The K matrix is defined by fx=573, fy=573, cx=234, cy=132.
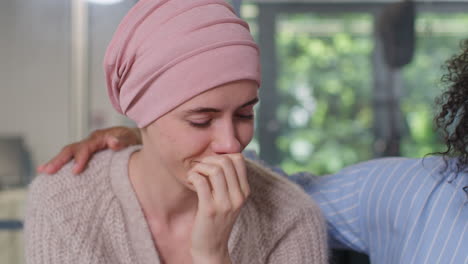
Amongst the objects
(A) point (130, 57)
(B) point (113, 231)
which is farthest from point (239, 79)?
(B) point (113, 231)

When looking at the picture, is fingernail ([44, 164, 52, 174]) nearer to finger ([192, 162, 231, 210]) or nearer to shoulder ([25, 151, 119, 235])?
shoulder ([25, 151, 119, 235])

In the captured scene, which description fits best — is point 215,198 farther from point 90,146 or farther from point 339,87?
point 339,87

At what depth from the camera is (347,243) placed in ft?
4.24

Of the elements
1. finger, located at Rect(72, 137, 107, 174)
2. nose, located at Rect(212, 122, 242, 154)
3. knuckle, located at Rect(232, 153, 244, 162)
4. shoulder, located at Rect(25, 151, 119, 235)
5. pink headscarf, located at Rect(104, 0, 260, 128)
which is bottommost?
shoulder, located at Rect(25, 151, 119, 235)

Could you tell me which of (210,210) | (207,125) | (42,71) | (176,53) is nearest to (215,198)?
(210,210)

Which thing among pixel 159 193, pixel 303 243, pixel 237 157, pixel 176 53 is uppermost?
pixel 176 53

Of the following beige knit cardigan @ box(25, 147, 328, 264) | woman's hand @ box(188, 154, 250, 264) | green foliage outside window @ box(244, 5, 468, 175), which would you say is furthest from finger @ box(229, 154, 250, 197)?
green foliage outside window @ box(244, 5, 468, 175)

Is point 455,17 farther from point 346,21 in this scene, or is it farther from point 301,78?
point 301,78

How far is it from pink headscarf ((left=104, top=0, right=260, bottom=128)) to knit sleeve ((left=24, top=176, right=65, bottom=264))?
0.25 m

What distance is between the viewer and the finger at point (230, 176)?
0.93m

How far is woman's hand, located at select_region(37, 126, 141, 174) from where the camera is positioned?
1.13 meters

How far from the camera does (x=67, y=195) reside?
109cm

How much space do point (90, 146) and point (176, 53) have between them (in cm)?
34

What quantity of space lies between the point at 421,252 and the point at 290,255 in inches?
10.1
